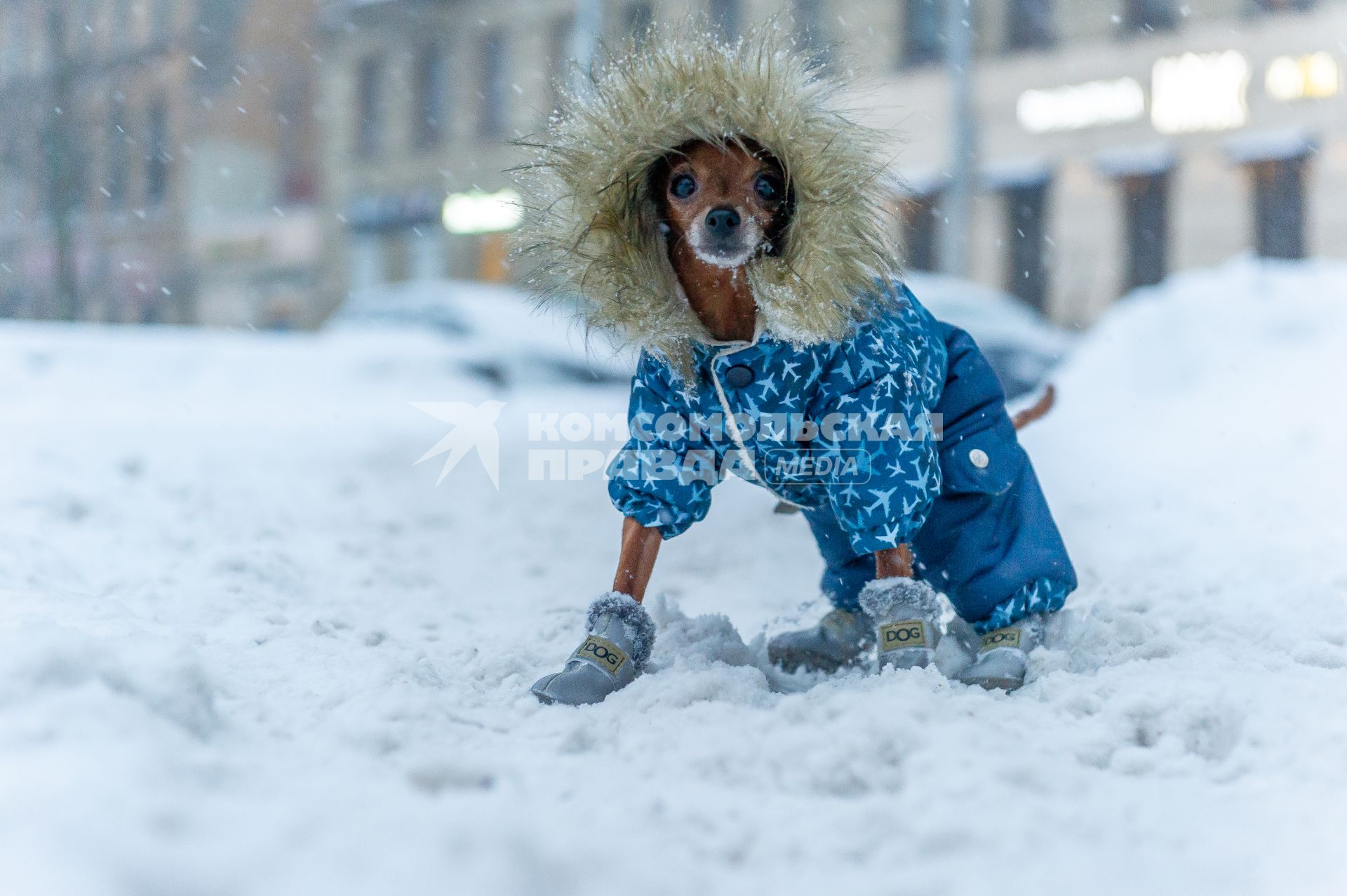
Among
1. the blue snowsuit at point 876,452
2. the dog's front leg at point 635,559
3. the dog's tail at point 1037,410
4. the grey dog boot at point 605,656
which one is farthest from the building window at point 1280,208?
the grey dog boot at point 605,656

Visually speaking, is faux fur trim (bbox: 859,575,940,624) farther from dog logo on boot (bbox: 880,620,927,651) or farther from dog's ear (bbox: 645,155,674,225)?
dog's ear (bbox: 645,155,674,225)

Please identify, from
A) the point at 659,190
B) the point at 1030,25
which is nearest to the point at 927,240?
the point at 1030,25

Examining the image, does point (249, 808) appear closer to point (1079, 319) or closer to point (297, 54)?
point (1079, 319)

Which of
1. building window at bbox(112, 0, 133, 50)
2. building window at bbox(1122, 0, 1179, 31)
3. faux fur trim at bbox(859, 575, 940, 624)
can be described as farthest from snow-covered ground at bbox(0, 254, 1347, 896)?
building window at bbox(112, 0, 133, 50)

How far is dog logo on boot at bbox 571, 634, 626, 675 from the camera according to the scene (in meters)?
2.16

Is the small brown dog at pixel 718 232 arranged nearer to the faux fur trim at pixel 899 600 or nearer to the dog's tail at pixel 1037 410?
the faux fur trim at pixel 899 600

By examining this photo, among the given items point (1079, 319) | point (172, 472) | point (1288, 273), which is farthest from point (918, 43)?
point (172, 472)

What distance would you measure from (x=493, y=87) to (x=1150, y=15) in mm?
10364

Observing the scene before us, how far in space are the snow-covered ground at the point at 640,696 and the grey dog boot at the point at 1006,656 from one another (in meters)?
0.06

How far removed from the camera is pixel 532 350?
754 centimetres

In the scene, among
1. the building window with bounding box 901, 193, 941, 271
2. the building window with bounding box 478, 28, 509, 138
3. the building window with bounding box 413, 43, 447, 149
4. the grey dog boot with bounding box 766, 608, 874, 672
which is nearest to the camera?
the grey dog boot with bounding box 766, 608, 874, 672

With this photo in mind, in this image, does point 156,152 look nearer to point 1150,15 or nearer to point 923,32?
point 923,32

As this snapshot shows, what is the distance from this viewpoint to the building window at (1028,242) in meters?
14.9

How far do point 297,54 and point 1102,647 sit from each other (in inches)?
975
